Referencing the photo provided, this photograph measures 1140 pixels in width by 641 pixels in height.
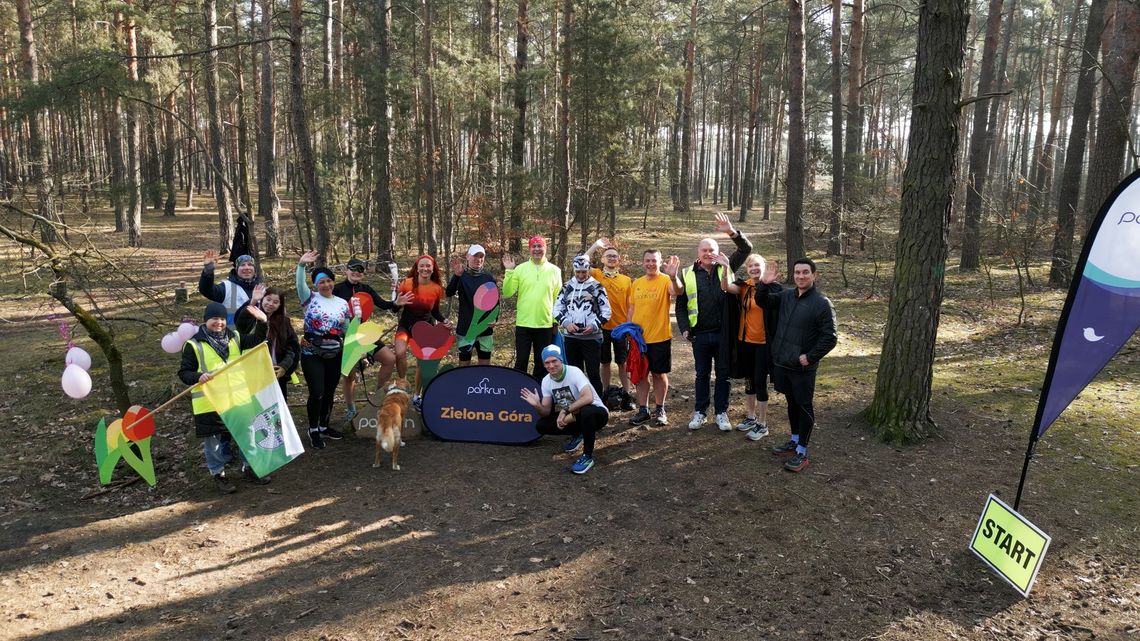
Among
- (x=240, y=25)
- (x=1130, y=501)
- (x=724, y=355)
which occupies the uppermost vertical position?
(x=240, y=25)

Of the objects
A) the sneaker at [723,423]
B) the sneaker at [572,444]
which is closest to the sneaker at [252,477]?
the sneaker at [572,444]

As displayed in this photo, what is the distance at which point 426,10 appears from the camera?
14.5 metres

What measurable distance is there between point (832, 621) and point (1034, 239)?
12.1m

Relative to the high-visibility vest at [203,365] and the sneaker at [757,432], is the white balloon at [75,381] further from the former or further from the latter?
the sneaker at [757,432]

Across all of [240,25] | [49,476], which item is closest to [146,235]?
[240,25]

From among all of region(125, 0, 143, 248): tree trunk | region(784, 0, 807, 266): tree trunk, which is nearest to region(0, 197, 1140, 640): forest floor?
region(784, 0, 807, 266): tree trunk

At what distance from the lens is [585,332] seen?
6680mm

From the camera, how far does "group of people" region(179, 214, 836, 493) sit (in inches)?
226

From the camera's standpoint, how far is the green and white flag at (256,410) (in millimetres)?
5523

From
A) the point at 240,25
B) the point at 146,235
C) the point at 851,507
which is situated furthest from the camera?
the point at 240,25

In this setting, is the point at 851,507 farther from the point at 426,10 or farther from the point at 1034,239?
the point at 426,10

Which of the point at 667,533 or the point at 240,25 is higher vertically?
the point at 240,25

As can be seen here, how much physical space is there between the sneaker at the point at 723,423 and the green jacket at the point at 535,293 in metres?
2.01

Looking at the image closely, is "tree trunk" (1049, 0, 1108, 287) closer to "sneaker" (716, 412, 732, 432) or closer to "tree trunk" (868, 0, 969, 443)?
"tree trunk" (868, 0, 969, 443)
